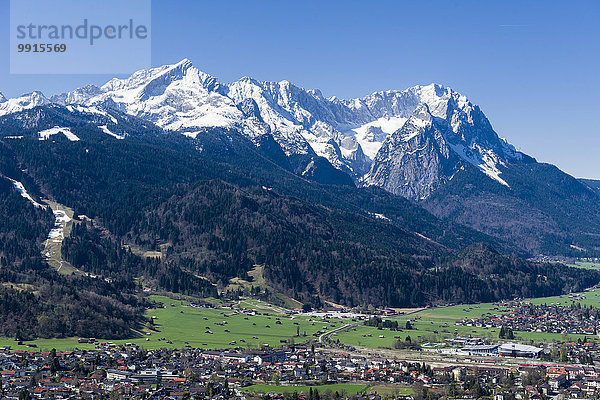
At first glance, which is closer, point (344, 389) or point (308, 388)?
point (344, 389)

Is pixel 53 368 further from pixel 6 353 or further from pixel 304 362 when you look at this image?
pixel 304 362

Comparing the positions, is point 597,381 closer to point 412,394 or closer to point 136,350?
point 412,394

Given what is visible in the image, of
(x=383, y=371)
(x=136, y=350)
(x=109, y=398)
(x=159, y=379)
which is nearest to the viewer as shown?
(x=109, y=398)

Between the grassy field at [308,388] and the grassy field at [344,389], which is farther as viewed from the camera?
the grassy field at [308,388]

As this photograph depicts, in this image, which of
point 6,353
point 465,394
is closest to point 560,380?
point 465,394

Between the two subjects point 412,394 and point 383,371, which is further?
point 383,371

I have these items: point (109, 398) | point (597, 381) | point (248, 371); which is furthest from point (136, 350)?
point (597, 381)

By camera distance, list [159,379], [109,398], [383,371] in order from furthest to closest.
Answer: [383,371], [159,379], [109,398]

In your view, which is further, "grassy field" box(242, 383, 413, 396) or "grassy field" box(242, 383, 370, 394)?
"grassy field" box(242, 383, 370, 394)

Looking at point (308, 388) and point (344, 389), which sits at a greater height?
point (308, 388)
